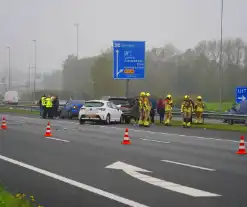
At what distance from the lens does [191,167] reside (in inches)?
452

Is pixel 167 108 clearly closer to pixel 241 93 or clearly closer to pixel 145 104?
pixel 145 104

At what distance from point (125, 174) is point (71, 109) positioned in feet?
99.1

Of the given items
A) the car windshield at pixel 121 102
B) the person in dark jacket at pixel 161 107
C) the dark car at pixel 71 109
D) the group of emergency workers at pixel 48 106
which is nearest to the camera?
the person in dark jacket at pixel 161 107

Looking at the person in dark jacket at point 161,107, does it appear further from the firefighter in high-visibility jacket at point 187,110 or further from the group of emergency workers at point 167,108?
the firefighter in high-visibility jacket at point 187,110

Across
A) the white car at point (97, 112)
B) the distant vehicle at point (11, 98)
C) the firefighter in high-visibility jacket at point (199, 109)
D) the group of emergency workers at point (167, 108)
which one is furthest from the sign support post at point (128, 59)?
the distant vehicle at point (11, 98)

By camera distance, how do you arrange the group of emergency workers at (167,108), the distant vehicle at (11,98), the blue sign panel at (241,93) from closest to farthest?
the group of emergency workers at (167,108), the blue sign panel at (241,93), the distant vehicle at (11,98)

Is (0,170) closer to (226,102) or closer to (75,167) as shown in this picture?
(75,167)

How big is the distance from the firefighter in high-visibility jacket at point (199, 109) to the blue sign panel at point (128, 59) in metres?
8.47

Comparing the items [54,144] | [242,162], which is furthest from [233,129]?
[242,162]

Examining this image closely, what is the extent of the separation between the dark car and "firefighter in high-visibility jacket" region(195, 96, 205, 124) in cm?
1154

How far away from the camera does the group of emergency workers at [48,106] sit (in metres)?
37.7

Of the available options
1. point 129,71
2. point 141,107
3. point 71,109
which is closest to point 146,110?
point 141,107

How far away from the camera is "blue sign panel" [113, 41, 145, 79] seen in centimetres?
3850

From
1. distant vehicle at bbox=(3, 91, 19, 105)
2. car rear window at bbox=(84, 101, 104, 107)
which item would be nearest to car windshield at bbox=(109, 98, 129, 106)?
car rear window at bbox=(84, 101, 104, 107)
